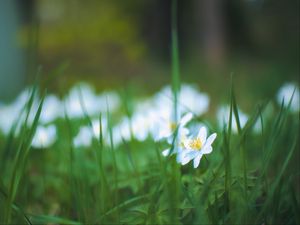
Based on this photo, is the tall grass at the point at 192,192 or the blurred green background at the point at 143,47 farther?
the blurred green background at the point at 143,47

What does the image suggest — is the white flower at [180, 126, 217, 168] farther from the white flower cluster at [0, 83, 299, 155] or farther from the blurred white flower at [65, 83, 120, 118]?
the blurred white flower at [65, 83, 120, 118]

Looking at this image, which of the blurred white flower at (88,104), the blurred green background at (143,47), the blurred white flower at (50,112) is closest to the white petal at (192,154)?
the blurred white flower at (88,104)

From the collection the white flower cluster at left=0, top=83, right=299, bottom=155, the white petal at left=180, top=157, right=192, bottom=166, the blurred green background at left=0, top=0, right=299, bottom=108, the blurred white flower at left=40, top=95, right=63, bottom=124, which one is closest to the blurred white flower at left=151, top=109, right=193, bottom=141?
the white flower cluster at left=0, top=83, right=299, bottom=155

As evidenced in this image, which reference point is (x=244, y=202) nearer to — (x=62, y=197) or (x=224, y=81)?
(x=62, y=197)

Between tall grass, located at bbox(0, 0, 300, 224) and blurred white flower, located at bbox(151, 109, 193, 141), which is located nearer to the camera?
tall grass, located at bbox(0, 0, 300, 224)

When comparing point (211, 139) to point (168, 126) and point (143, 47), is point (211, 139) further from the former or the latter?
point (143, 47)

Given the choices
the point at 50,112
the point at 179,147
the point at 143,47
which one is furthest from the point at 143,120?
the point at 143,47

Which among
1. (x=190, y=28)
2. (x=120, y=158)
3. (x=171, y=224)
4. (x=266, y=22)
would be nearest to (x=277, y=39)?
(x=266, y=22)

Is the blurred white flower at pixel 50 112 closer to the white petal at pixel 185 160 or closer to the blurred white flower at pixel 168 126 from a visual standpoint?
the blurred white flower at pixel 168 126
